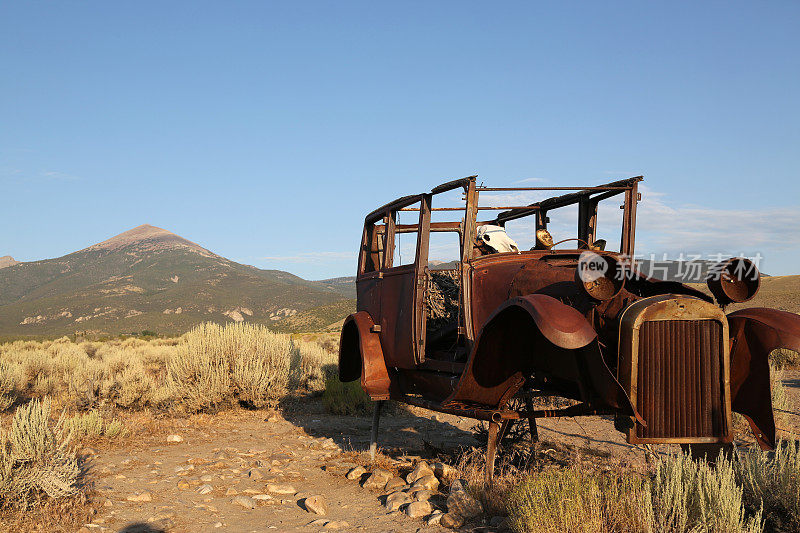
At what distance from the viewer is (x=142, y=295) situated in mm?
95312

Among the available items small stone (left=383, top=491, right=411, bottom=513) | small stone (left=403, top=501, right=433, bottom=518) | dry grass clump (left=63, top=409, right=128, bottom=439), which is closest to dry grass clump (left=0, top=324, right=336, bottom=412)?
dry grass clump (left=63, top=409, right=128, bottom=439)

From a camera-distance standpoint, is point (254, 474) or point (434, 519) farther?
point (254, 474)

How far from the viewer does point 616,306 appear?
4363mm

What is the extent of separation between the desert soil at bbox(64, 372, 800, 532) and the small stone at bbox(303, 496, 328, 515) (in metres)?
0.05

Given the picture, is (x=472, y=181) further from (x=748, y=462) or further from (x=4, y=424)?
(x=4, y=424)

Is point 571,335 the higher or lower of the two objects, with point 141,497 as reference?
higher

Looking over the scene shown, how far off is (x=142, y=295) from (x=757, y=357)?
101 m

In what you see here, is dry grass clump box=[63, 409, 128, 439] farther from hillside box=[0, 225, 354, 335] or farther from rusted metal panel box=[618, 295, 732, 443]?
hillside box=[0, 225, 354, 335]

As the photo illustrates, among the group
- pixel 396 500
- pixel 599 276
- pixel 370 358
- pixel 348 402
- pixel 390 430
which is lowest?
pixel 390 430

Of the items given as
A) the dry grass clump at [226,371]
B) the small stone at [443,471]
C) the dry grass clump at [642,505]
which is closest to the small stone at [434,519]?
the dry grass clump at [642,505]

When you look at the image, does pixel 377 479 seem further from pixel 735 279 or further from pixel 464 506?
pixel 735 279

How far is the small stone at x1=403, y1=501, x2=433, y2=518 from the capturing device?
477 cm

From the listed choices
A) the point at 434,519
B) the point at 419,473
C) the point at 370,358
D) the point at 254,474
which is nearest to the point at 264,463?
the point at 254,474

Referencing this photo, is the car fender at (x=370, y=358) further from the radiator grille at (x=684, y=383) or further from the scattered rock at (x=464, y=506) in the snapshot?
the radiator grille at (x=684, y=383)
